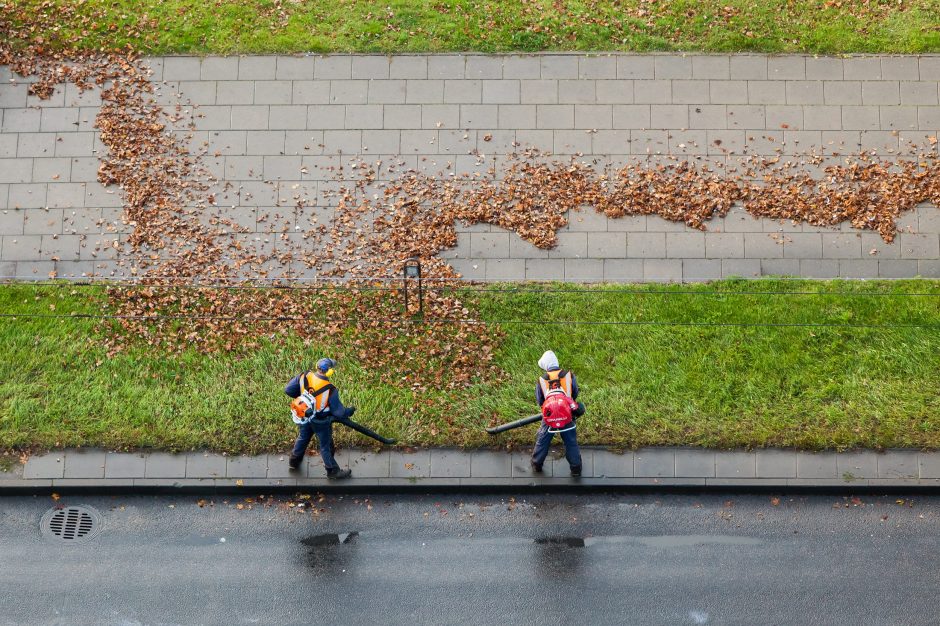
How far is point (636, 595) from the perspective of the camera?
1071 cm

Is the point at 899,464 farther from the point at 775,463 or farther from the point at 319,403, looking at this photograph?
the point at 319,403

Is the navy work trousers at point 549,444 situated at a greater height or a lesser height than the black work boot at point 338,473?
greater

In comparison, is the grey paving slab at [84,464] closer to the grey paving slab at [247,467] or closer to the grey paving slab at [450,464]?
the grey paving slab at [247,467]

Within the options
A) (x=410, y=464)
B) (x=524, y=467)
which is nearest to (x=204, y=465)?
(x=410, y=464)

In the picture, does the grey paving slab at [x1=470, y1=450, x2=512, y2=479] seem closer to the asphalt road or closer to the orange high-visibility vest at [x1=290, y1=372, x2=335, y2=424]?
the asphalt road

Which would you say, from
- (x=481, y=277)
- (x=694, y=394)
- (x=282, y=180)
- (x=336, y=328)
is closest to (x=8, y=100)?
(x=282, y=180)

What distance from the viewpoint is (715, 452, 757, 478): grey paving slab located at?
1136 centimetres

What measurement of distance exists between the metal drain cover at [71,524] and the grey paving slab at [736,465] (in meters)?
7.79

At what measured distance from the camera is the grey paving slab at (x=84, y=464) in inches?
449

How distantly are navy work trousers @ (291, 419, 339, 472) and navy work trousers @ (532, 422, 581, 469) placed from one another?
252 centimetres

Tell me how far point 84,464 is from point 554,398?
19.8 ft

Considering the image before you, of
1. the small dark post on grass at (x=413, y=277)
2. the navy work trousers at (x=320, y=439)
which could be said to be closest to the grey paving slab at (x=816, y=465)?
the small dark post on grass at (x=413, y=277)

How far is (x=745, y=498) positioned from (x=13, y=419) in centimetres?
941

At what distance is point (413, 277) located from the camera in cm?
1242
